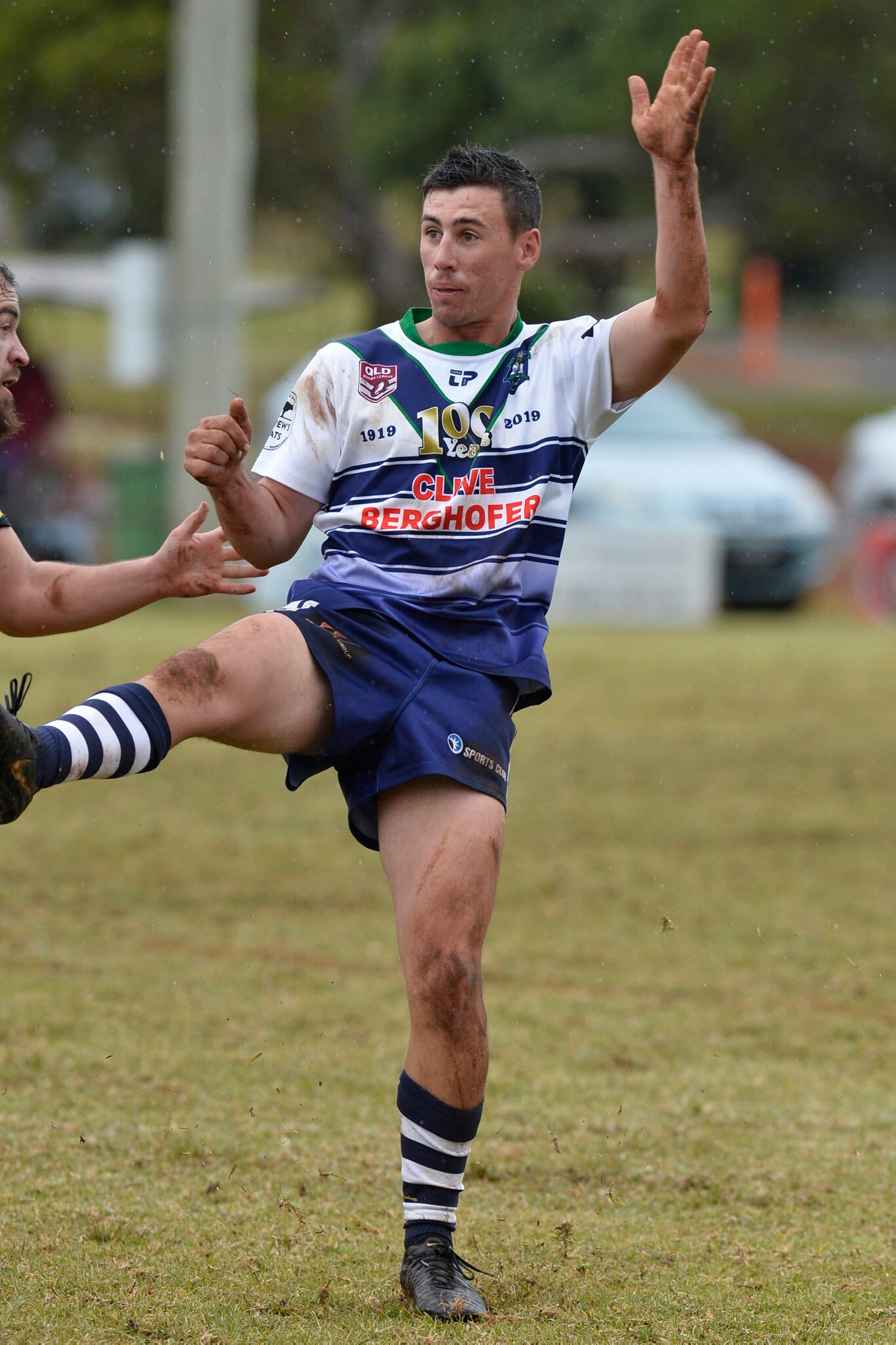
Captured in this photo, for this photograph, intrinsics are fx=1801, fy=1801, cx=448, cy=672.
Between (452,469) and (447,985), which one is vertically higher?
(452,469)

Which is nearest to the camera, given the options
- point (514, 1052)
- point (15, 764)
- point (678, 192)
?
point (15, 764)

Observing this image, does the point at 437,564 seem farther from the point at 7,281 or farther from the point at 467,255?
the point at 7,281

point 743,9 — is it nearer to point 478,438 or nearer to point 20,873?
point 20,873

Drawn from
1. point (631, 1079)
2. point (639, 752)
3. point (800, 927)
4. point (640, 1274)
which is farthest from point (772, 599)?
point (640, 1274)

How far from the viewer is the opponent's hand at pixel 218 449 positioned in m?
3.36

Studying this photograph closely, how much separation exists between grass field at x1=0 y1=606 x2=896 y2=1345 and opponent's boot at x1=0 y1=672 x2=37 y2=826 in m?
0.93

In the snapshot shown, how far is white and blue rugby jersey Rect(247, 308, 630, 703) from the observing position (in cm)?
351

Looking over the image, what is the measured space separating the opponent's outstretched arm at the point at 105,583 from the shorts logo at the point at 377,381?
40 centimetres

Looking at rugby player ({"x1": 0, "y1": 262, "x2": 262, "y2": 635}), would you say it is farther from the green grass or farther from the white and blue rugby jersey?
the green grass

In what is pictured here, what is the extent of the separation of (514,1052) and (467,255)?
2607 mm

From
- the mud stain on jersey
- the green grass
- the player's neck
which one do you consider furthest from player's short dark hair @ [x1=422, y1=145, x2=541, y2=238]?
the green grass

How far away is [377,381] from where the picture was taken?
3596 millimetres

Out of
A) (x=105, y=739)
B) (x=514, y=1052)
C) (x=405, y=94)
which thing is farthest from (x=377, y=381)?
(x=405, y=94)

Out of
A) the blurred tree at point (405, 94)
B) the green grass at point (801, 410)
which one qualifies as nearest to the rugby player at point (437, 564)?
the blurred tree at point (405, 94)
